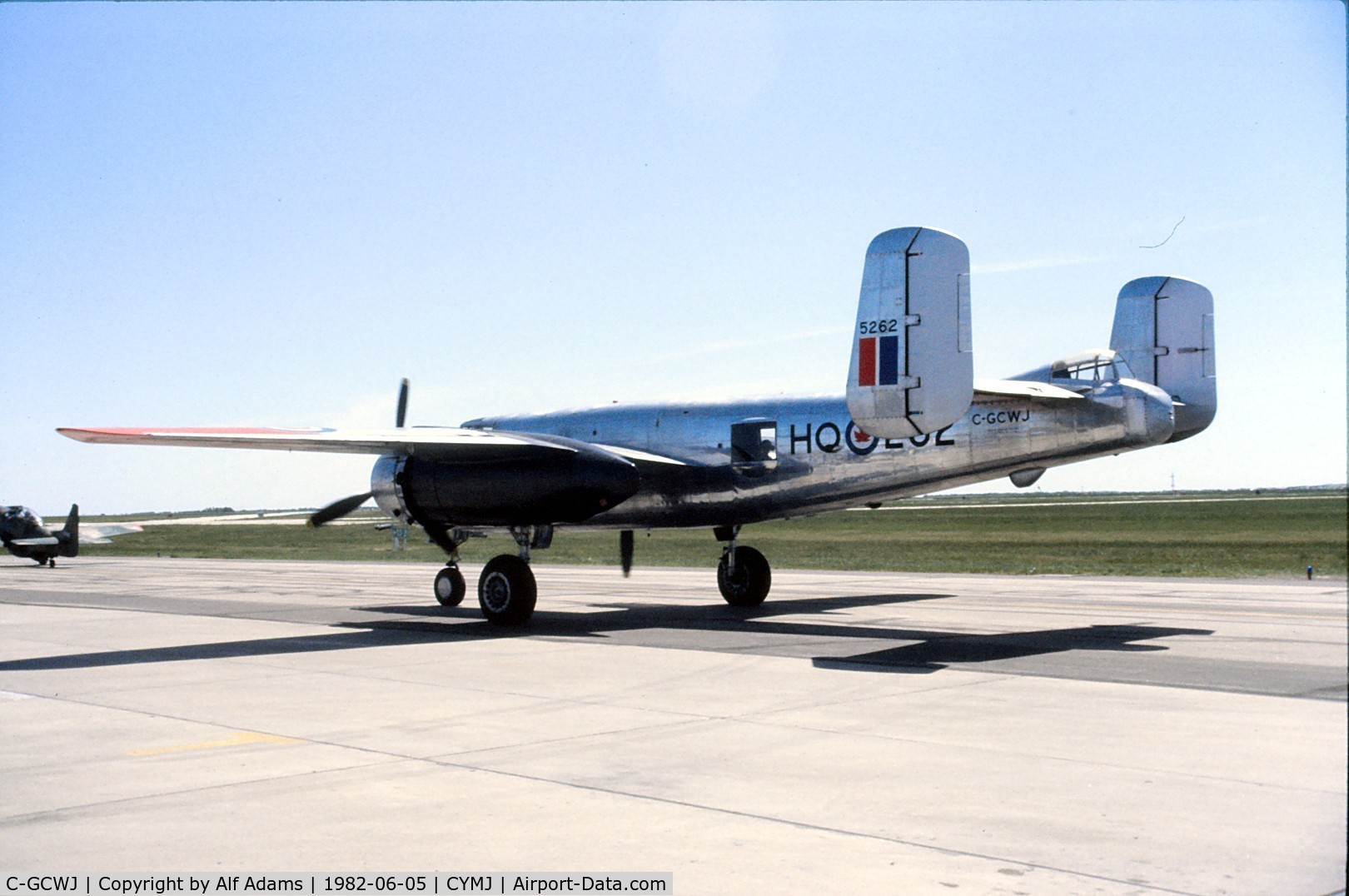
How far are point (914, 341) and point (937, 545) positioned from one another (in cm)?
3884

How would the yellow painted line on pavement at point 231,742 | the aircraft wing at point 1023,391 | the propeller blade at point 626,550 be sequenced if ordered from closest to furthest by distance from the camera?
1. the yellow painted line on pavement at point 231,742
2. the aircraft wing at point 1023,391
3. the propeller blade at point 626,550

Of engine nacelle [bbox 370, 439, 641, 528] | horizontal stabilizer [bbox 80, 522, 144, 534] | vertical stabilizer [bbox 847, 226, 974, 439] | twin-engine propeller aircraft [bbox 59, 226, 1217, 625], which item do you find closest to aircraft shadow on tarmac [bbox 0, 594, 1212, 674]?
twin-engine propeller aircraft [bbox 59, 226, 1217, 625]

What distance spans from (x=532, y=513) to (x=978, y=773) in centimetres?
1255

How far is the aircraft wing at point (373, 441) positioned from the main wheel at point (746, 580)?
537 centimetres

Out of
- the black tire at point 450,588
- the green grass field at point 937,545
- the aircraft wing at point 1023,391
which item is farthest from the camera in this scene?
the green grass field at point 937,545

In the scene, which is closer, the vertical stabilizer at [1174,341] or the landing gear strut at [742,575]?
the vertical stabilizer at [1174,341]

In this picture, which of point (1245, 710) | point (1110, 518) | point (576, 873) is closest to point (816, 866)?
point (576, 873)

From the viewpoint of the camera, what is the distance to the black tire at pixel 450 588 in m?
25.0

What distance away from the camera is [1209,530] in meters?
54.8

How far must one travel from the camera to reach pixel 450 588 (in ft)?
82.3
